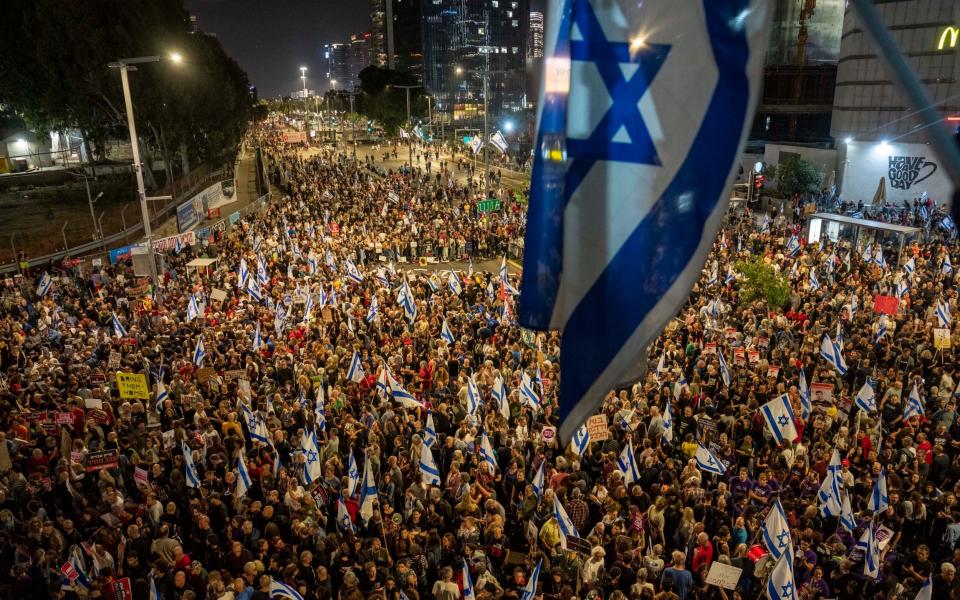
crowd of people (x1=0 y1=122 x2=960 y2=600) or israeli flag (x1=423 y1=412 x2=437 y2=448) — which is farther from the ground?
israeli flag (x1=423 y1=412 x2=437 y2=448)

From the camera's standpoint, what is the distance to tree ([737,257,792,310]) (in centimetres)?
1919

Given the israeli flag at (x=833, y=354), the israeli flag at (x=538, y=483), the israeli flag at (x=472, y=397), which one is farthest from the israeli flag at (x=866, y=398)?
the israeli flag at (x=472, y=397)

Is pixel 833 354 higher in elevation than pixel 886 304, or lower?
lower

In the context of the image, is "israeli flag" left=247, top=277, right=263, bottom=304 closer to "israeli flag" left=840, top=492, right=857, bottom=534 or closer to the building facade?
"israeli flag" left=840, top=492, right=857, bottom=534

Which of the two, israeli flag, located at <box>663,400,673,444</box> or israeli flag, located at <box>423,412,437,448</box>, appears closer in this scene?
israeli flag, located at <box>423,412,437,448</box>

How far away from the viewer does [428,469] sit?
34.3 feet

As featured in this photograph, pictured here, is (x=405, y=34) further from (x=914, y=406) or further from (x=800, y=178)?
(x=914, y=406)

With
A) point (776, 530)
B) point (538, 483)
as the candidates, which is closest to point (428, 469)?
A: point (538, 483)

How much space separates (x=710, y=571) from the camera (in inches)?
319

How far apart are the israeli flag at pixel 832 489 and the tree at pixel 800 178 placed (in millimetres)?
36667

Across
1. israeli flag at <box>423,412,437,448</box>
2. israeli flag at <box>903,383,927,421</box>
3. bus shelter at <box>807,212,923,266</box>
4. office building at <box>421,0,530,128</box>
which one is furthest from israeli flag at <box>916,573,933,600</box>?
office building at <box>421,0,530,128</box>

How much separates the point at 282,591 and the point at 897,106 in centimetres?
4459

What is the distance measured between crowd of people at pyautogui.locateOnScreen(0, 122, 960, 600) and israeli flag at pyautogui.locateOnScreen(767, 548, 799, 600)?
382mm

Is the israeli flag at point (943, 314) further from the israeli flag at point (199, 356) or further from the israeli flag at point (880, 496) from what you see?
the israeli flag at point (199, 356)
